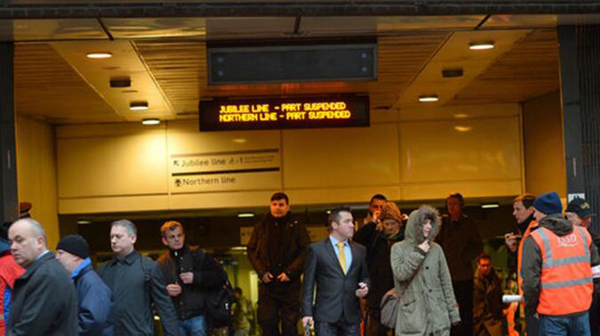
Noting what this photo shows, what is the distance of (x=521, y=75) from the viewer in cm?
1447

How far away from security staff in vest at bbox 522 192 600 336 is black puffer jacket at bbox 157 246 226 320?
3.86 metres

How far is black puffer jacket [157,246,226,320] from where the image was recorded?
1180cm

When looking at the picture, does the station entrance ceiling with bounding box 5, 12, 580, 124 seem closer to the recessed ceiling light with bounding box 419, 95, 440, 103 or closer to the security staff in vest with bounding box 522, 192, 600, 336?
the recessed ceiling light with bounding box 419, 95, 440, 103

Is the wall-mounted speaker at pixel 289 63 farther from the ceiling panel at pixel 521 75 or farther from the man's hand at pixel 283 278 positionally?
the man's hand at pixel 283 278

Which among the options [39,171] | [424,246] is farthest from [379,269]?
[39,171]

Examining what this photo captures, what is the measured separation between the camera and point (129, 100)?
49.8 ft

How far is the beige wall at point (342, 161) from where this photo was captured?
17.5 metres

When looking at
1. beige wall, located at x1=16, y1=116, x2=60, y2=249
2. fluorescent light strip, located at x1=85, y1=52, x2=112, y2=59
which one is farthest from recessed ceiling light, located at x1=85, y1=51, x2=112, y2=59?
beige wall, located at x1=16, y1=116, x2=60, y2=249

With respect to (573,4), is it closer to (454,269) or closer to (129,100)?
(454,269)

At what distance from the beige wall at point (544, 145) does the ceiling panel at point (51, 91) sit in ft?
21.0

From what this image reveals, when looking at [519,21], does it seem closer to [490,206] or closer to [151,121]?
[490,206]

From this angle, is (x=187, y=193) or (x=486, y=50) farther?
(x=187, y=193)

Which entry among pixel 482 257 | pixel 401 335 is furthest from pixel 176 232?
pixel 482 257

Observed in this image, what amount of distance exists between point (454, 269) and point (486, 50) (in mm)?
3893
